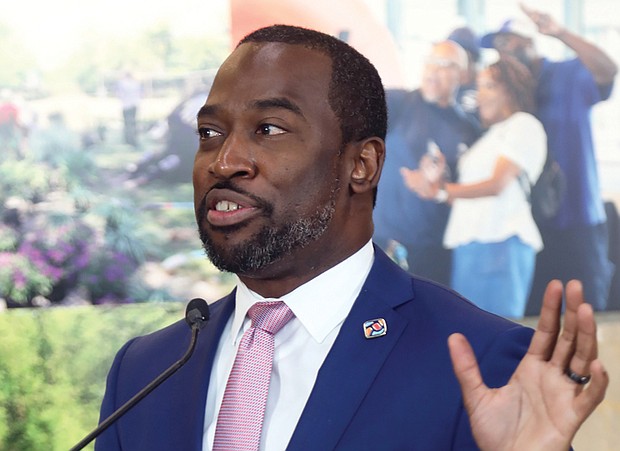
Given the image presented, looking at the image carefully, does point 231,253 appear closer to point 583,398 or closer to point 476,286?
A: point 583,398

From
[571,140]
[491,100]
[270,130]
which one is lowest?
[571,140]

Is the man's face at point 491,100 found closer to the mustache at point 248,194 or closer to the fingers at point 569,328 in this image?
the mustache at point 248,194

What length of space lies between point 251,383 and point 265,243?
0.24 meters

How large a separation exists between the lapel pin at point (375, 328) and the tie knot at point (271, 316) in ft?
0.49

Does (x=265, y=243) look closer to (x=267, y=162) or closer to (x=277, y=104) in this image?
(x=267, y=162)

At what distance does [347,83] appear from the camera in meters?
1.87

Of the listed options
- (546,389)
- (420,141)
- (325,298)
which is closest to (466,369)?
(546,389)

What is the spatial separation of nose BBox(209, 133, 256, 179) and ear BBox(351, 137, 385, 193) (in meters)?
0.23

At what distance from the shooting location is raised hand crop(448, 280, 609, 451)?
4.09ft

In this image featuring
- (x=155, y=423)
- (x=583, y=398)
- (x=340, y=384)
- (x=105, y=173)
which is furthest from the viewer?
(x=105, y=173)

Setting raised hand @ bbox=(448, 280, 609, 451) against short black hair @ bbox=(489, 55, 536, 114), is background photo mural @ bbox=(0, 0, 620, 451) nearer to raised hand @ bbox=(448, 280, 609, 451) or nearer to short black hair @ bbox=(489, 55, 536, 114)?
short black hair @ bbox=(489, 55, 536, 114)

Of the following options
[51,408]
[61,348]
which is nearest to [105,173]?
[61,348]

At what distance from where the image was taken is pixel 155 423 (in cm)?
184

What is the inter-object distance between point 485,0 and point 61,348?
188 cm
